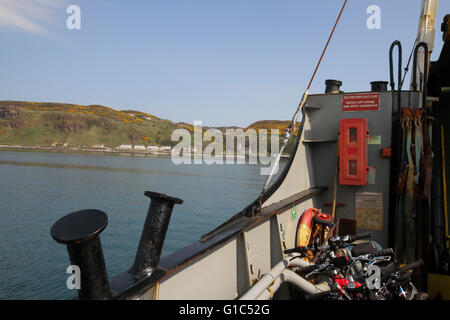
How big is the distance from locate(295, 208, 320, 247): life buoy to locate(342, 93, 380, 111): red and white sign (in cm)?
196

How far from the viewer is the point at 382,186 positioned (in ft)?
17.9

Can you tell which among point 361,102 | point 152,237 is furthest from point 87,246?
point 361,102

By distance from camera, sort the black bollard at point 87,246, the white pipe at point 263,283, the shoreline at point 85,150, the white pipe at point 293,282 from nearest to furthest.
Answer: the black bollard at point 87,246 < the white pipe at point 263,283 < the white pipe at point 293,282 < the shoreline at point 85,150

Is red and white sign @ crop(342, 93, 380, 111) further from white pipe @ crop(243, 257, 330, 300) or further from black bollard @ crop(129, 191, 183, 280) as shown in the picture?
black bollard @ crop(129, 191, 183, 280)

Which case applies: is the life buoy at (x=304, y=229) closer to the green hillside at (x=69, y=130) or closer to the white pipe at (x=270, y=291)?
the white pipe at (x=270, y=291)

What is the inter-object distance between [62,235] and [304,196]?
3.71 m

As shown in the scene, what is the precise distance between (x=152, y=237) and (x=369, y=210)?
4.34 metres

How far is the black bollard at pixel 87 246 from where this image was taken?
1.65 m

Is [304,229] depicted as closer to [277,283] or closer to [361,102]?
[277,283]

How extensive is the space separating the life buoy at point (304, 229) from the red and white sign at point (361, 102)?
6.42ft

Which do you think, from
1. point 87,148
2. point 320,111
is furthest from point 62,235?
point 87,148

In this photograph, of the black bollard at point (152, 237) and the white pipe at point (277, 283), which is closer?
the black bollard at point (152, 237)

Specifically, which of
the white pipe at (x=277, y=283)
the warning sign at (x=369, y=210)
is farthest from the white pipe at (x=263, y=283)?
the warning sign at (x=369, y=210)
